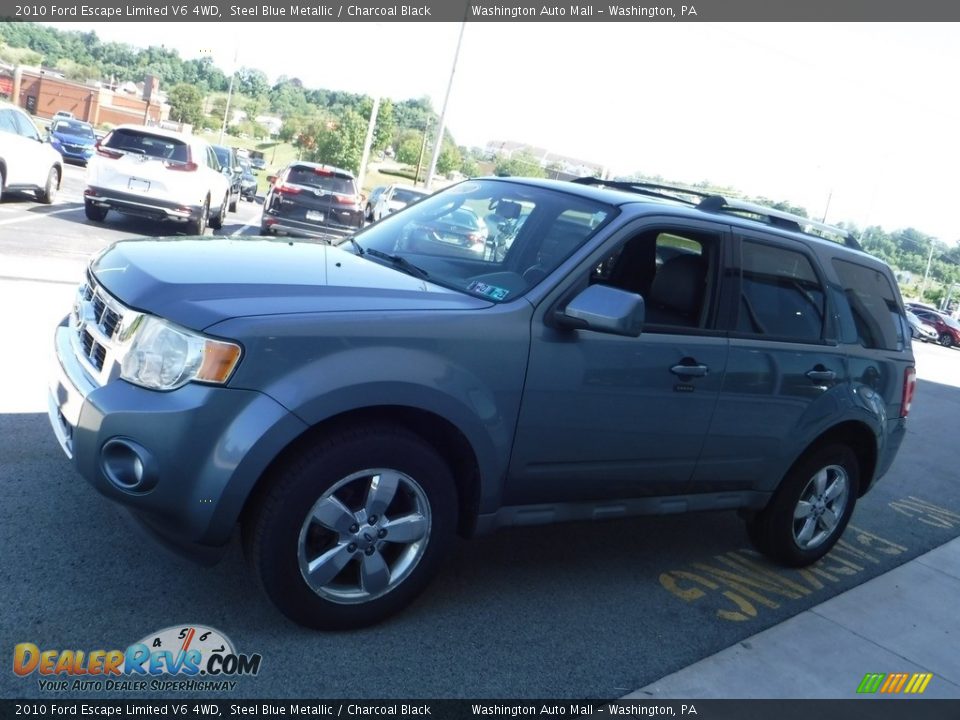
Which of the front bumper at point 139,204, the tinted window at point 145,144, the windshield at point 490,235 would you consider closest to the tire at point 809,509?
the windshield at point 490,235

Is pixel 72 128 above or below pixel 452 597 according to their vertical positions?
above

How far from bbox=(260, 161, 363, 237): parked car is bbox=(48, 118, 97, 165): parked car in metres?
20.9

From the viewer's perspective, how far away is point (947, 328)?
43.6 meters

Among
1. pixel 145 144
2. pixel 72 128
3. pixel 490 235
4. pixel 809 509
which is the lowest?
pixel 72 128

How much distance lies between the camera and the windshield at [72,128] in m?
35.9

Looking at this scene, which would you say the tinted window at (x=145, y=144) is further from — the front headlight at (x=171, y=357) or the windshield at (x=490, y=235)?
the front headlight at (x=171, y=357)

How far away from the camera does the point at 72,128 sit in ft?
119

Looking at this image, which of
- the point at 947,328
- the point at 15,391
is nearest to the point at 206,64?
the point at 947,328

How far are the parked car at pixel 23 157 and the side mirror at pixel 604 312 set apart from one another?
1304 cm

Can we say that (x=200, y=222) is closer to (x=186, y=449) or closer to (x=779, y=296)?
(x=779, y=296)

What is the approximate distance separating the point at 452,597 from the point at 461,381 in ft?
3.74

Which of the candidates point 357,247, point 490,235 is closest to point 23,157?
point 357,247

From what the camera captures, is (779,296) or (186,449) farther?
(779,296)

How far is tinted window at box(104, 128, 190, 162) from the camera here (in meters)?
14.8
